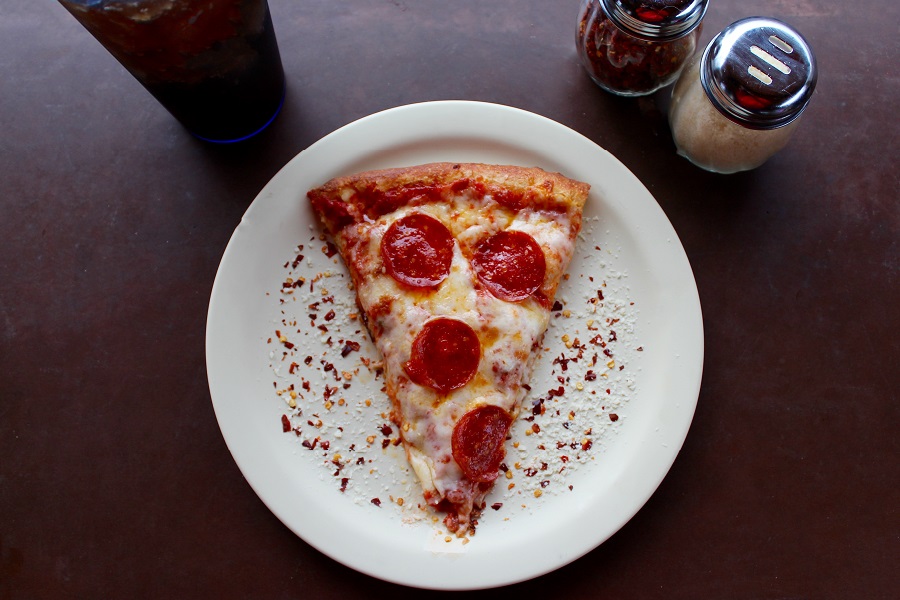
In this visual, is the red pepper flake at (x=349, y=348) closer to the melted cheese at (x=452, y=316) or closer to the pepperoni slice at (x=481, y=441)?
the melted cheese at (x=452, y=316)

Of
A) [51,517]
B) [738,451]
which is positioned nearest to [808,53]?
[738,451]

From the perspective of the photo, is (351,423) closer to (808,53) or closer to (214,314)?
(214,314)

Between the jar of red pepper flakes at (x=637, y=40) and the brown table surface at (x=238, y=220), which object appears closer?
the jar of red pepper flakes at (x=637, y=40)

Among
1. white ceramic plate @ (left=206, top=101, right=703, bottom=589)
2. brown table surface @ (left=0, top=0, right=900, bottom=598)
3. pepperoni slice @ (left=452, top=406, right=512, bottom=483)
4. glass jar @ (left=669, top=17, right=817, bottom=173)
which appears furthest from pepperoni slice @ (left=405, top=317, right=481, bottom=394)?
glass jar @ (left=669, top=17, right=817, bottom=173)

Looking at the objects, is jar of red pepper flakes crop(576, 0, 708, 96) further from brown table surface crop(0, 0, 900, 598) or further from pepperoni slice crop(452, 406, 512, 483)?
pepperoni slice crop(452, 406, 512, 483)

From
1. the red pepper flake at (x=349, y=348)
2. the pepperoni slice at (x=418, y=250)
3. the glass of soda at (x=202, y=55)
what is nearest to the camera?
the glass of soda at (x=202, y=55)

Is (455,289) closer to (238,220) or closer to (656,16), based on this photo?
(238,220)

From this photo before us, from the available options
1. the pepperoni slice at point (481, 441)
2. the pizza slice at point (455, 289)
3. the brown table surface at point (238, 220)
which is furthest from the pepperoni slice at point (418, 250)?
the brown table surface at point (238, 220)
